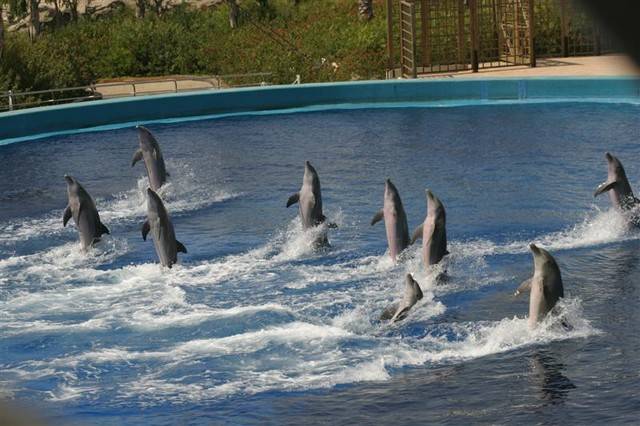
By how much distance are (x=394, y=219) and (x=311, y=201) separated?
1366mm

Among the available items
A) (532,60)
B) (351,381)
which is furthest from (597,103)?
(351,381)

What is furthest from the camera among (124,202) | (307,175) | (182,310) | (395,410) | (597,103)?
(597,103)

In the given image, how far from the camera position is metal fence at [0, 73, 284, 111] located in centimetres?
2286

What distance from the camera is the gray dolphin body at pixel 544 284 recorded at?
9.15 meters

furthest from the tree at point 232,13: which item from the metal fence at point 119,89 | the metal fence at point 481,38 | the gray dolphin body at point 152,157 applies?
the gray dolphin body at point 152,157

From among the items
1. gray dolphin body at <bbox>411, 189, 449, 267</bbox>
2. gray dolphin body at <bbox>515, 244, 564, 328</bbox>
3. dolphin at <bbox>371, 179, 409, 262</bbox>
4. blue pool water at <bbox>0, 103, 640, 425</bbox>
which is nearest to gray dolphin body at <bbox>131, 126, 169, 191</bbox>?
blue pool water at <bbox>0, 103, 640, 425</bbox>

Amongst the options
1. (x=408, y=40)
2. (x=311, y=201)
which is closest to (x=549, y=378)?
(x=311, y=201)

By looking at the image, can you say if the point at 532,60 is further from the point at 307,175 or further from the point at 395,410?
the point at 395,410

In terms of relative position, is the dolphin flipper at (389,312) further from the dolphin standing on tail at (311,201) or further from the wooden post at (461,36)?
the wooden post at (461,36)

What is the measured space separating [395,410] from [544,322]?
2.01 m

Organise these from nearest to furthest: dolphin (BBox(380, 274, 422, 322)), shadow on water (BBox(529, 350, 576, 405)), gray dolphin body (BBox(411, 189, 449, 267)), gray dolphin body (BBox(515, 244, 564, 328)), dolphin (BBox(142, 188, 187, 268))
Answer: shadow on water (BBox(529, 350, 576, 405))
gray dolphin body (BBox(515, 244, 564, 328))
dolphin (BBox(380, 274, 422, 322))
gray dolphin body (BBox(411, 189, 449, 267))
dolphin (BBox(142, 188, 187, 268))

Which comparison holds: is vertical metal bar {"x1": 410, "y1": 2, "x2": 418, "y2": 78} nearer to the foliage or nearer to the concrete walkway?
the concrete walkway

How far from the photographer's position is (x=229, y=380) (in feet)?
29.3

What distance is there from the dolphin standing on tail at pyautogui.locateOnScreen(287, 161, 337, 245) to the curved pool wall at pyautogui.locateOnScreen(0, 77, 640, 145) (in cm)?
1108
